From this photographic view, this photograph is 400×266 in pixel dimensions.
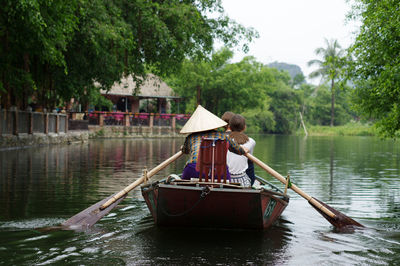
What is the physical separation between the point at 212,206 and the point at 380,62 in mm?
9432

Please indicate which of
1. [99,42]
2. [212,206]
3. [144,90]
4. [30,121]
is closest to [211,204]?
[212,206]

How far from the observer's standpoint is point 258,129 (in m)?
75.0

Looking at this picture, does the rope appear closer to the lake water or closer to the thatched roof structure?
the lake water

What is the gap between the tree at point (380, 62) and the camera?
Answer: 11.7m

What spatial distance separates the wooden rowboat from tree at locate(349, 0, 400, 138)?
602 centimetres

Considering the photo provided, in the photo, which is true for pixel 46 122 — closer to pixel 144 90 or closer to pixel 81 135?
pixel 81 135

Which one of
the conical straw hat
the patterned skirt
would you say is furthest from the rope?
the patterned skirt

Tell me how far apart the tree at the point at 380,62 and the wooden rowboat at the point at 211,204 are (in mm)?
6023

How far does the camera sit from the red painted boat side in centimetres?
625

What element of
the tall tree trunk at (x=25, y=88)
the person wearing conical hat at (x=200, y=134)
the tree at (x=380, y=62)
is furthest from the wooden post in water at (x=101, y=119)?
the person wearing conical hat at (x=200, y=134)

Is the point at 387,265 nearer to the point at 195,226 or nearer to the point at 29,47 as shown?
the point at 195,226

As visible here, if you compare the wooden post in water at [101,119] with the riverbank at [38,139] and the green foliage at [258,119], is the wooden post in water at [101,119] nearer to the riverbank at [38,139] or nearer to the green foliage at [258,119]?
the riverbank at [38,139]

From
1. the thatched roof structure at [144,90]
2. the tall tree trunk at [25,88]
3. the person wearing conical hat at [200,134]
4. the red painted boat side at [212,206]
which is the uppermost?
the thatched roof structure at [144,90]

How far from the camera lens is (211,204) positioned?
635 cm
